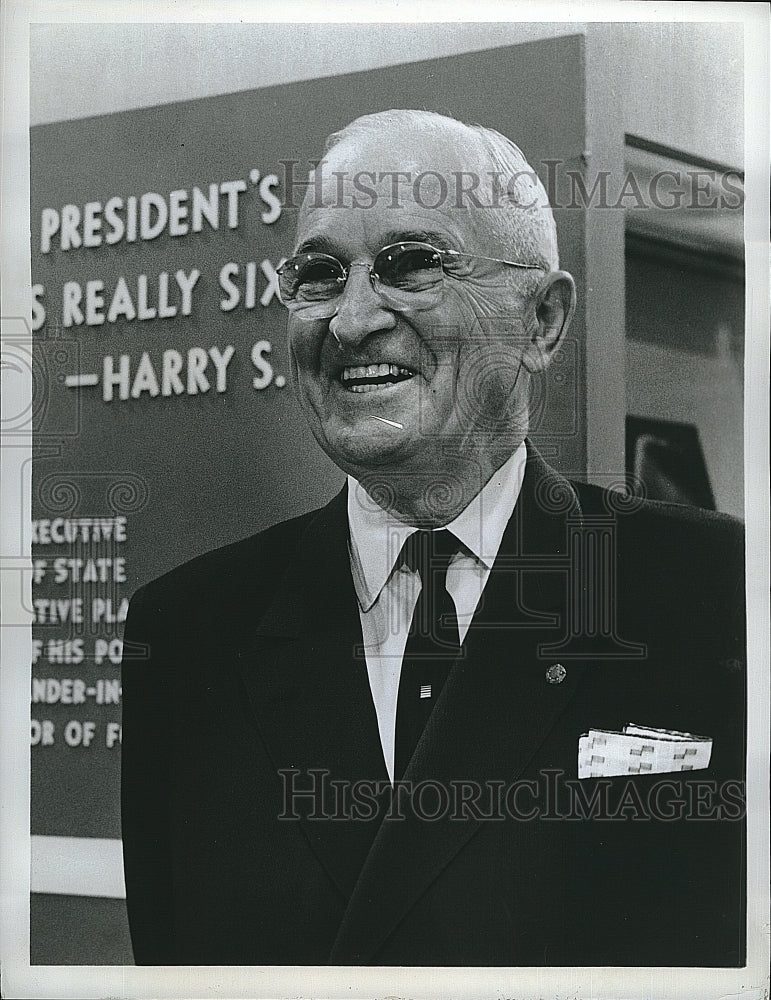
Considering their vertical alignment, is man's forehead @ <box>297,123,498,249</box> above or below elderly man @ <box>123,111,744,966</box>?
above

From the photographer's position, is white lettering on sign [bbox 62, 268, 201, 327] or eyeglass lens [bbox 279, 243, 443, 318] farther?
white lettering on sign [bbox 62, 268, 201, 327]

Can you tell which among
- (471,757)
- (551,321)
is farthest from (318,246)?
(471,757)

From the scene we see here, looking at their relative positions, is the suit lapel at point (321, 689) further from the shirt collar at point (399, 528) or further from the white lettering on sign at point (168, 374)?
the white lettering on sign at point (168, 374)

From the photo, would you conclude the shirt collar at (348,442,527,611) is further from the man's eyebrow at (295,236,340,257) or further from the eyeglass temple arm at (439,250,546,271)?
the man's eyebrow at (295,236,340,257)

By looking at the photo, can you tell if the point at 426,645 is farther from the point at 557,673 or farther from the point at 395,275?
the point at 395,275

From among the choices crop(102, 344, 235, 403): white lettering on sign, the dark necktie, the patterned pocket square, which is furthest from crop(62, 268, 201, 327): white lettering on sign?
the patterned pocket square

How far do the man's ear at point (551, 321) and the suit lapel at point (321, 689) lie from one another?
2.03ft

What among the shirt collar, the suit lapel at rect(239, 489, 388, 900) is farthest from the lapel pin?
the suit lapel at rect(239, 489, 388, 900)

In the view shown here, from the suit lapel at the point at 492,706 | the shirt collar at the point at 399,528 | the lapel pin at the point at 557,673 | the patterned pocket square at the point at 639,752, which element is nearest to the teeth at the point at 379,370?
the shirt collar at the point at 399,528

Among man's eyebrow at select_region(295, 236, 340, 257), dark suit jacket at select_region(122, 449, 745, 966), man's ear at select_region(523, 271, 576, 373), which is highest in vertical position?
man's eyebrow at select_region(295, 236, 340, 257)

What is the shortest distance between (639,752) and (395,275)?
4.52ft

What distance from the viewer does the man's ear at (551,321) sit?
113 inches

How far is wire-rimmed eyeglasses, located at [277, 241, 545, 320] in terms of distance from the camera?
111 inches

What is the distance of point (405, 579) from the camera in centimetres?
291
